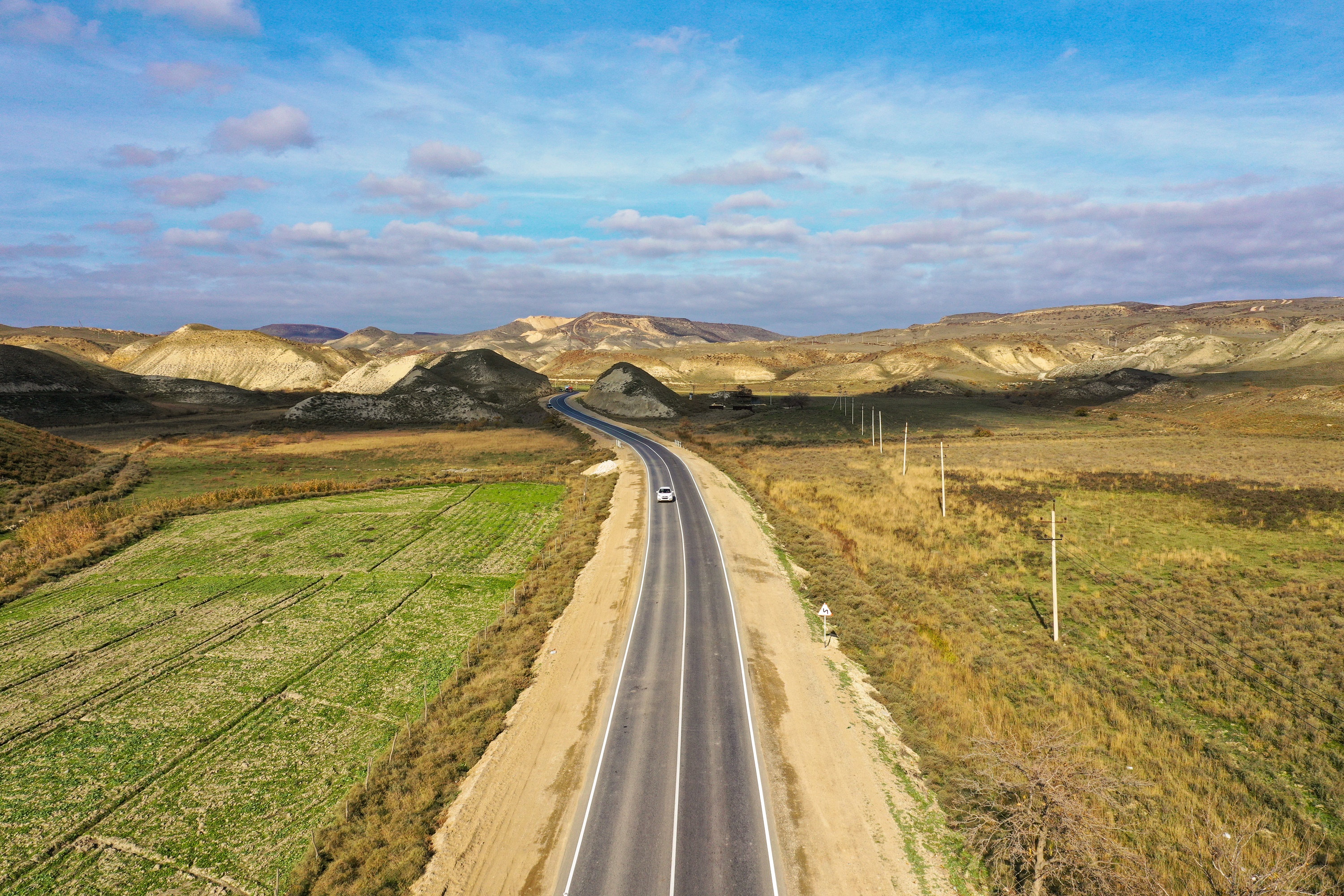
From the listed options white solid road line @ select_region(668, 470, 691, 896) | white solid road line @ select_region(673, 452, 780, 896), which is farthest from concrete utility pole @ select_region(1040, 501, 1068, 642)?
white solid road line @ select_region(668, 470, 691, 896)

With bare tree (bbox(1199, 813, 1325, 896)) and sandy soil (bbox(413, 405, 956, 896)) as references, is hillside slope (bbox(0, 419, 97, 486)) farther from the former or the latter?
bare tree (bbox(1199, 813, 1325, 896))

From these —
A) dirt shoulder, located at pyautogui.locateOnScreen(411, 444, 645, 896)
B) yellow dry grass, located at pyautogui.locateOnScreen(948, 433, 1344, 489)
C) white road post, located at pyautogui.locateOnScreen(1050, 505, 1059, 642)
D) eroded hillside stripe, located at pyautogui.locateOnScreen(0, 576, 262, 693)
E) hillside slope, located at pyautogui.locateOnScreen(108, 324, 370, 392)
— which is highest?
hillside slope, located at pyautogui.locateOnScreen(108, 324, 370, 392)

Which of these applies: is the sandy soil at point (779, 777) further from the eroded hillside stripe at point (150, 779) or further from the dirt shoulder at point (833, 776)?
the eroded hillside stripe at point (150, 779)

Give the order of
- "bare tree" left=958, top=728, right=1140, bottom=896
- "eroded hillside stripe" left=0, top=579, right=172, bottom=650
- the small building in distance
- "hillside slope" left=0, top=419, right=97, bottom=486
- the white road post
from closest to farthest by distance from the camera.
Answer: "bare tree" left=958, top=728, right=1140, bottom=896, the white road post, "eroded hillside stripe" left=0, top=579, right=172, bottom=650, "hillside slope" left=0, top=419, right=97, bottom=486, the small building in distance

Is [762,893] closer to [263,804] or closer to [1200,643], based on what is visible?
[263,804]

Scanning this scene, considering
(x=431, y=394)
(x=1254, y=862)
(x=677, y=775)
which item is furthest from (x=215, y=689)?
(x=431, y=394)

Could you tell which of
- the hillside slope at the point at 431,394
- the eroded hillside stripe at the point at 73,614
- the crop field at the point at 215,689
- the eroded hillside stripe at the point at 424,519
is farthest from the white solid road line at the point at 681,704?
the hillside slope at the point at 431,394

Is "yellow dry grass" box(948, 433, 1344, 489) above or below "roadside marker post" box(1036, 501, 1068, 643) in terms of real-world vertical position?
above

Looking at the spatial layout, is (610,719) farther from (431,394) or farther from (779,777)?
(431,394)

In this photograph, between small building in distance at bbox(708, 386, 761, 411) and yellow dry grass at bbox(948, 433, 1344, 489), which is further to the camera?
small building in distance at bbox(708, 386, 761, 411)
